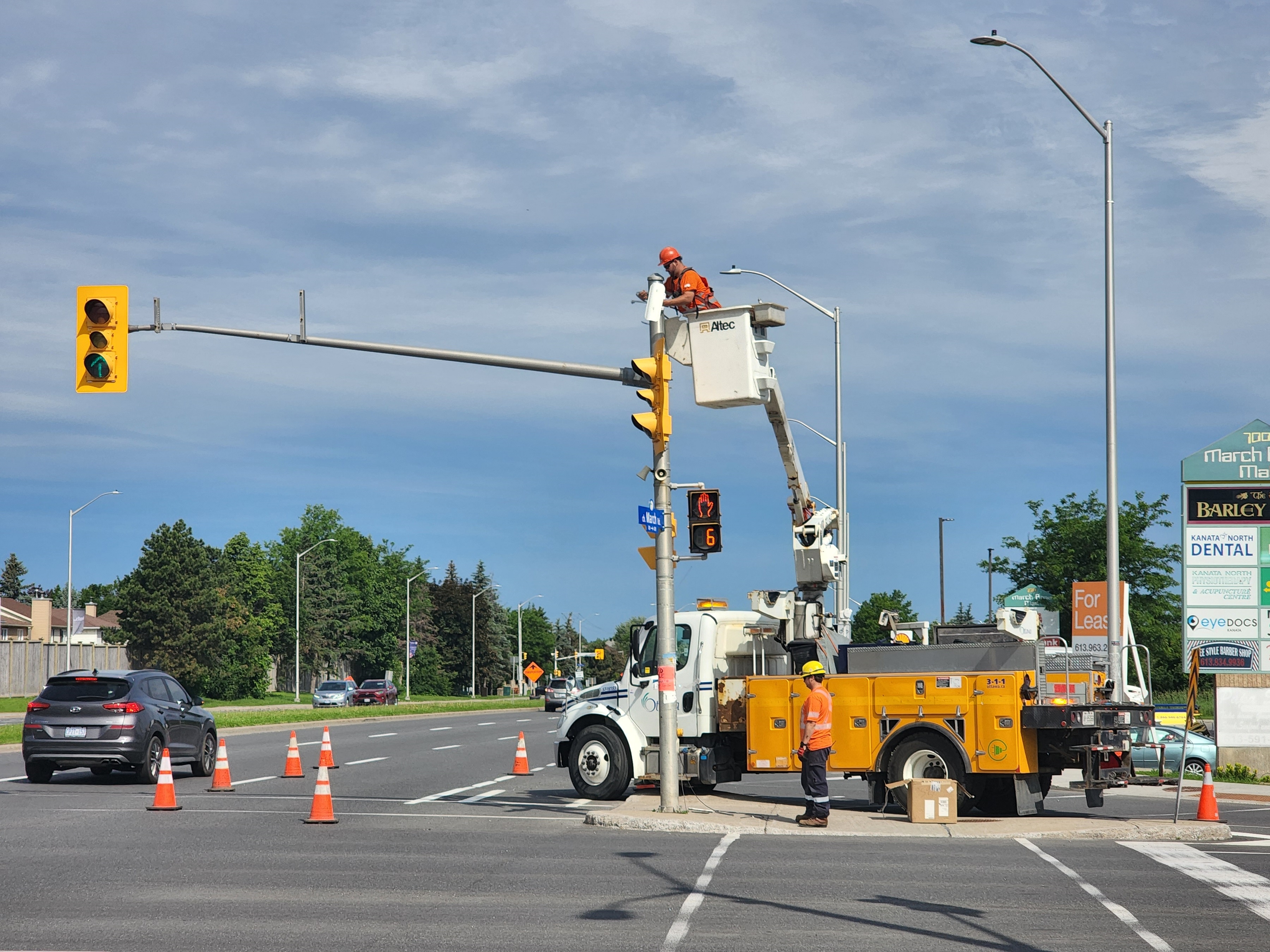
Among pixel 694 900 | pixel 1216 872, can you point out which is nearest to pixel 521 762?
pixel 1216 872

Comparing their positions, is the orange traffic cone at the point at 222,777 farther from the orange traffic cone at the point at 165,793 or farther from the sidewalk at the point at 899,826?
the sidewalk at the point at 899,826

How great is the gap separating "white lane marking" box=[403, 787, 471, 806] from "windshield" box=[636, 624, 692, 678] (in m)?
3.30

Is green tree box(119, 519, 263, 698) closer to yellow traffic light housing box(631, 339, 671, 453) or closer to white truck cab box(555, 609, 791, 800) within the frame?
white truck cab box(555, 609, 791, 800)

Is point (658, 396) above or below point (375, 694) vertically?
above

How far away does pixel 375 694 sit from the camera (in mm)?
77625

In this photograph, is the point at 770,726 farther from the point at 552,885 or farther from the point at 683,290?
the point at 552,885

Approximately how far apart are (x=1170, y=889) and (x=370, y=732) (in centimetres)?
3215

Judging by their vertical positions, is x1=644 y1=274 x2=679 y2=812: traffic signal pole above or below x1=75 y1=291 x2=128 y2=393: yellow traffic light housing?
below

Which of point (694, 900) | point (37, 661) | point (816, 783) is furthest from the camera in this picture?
point (37, 661)

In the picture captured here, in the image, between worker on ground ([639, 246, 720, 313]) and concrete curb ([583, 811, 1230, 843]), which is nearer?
concrete curb ([583, 811, 1230, 843])

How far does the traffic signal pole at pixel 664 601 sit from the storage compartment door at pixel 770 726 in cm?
95

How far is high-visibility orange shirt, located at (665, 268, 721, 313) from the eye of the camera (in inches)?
698

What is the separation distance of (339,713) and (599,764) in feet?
123

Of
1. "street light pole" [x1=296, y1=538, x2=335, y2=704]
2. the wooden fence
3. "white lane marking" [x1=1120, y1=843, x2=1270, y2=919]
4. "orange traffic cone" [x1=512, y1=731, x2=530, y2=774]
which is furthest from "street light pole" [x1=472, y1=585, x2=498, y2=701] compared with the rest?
"white lane marking" [x1=1120, y1=843, x2=1270, y2=919]
